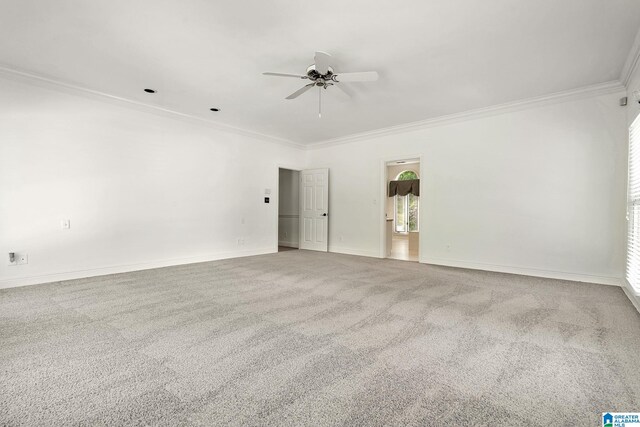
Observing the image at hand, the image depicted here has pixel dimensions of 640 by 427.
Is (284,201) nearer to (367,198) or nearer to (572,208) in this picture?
(367,198)

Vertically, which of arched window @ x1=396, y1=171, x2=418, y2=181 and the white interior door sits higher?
arched window @ x1=396, y1=171, x2=418, y2=181

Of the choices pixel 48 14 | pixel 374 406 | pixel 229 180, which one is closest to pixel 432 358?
pixel 374 406

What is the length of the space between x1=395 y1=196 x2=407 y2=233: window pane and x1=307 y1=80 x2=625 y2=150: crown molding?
5709 mm

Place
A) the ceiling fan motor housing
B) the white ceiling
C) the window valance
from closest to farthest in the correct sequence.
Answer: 1. the white ceiling
2. the ceiling fan motor housing
3. the window valance

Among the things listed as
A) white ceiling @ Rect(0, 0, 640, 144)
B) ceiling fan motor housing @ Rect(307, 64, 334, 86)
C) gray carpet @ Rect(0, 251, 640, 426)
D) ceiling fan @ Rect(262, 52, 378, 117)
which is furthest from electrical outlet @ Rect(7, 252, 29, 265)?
ceiling fan motor housing @ Rect(307, 64, 334, 86)

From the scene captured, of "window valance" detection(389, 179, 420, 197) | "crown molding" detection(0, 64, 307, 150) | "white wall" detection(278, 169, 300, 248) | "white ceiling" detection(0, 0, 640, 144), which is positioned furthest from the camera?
"window valance" detection(389, 179, 420, 197)

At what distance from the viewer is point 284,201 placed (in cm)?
855

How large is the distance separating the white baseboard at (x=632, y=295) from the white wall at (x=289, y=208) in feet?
20.6

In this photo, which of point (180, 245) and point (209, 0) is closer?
point (209, 0)

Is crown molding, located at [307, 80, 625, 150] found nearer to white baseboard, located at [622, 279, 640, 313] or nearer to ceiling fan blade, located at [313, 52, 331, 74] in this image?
white baseboard, located at [622, 279, 640, 313]

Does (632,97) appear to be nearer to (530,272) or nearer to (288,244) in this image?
(530,272)

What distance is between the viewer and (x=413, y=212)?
11.7 meters

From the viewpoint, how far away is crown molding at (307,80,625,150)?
4055 mm

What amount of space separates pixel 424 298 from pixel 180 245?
433cm
